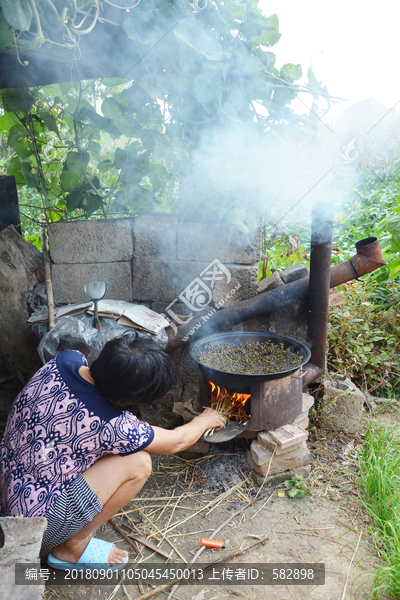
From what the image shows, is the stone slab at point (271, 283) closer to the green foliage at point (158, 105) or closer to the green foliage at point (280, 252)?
the green foliage at point (280, 252)

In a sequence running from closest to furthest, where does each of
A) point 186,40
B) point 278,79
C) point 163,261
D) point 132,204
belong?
point 186,40, point 278,79, point 163,261, point 132,204

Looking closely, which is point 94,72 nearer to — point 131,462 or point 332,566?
point 131,462

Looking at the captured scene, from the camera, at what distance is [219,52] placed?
8.78 ft

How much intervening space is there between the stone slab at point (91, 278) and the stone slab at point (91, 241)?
0.07 meters

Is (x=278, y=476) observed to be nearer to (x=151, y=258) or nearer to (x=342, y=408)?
(x=342, y=408)

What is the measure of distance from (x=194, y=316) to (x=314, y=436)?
1585 millimetres

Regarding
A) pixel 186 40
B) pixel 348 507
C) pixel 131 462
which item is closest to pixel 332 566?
pixel 348 507

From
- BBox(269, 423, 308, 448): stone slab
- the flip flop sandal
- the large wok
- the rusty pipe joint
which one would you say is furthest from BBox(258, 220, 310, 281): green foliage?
the flip flop sandal

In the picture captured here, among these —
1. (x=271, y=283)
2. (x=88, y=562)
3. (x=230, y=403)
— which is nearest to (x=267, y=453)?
(x=230, y=403)

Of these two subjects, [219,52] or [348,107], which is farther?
[348,107]

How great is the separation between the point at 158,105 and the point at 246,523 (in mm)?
3457

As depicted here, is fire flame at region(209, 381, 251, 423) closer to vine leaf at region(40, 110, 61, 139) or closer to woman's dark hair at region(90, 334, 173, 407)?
woman's dark hair at region(90, 334, 173, 407)

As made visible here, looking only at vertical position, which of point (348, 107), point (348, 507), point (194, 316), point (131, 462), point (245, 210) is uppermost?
point (348, 107)

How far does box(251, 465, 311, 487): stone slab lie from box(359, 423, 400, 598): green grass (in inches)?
16.2
